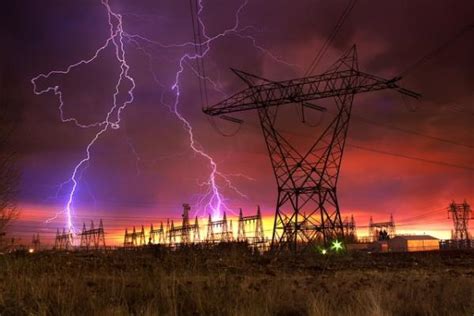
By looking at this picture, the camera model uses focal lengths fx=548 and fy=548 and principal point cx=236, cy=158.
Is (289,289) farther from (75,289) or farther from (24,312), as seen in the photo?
(24,312)

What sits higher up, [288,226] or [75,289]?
[288,226]

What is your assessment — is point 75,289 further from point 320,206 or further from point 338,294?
point 320,206

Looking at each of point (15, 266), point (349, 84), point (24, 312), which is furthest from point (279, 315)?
point (349, 84)

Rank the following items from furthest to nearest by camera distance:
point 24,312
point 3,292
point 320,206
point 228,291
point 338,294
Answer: point 320,206 → point 338,294 → point 228,291 → point 3,292 → point 24,312

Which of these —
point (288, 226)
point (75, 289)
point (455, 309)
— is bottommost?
point (455, 309)

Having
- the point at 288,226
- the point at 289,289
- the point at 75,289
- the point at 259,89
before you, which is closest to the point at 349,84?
the point at 259,89

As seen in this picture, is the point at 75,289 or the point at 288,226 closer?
the point at 75,289

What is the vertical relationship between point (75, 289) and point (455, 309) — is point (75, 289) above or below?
above

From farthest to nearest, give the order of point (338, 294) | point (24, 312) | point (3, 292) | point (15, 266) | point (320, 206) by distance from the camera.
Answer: point (320, 206) < point (15, 266) < point (338, 294) < point (3, 292) < point (24, 312)

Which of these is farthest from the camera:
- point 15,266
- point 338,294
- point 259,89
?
point 259,89
